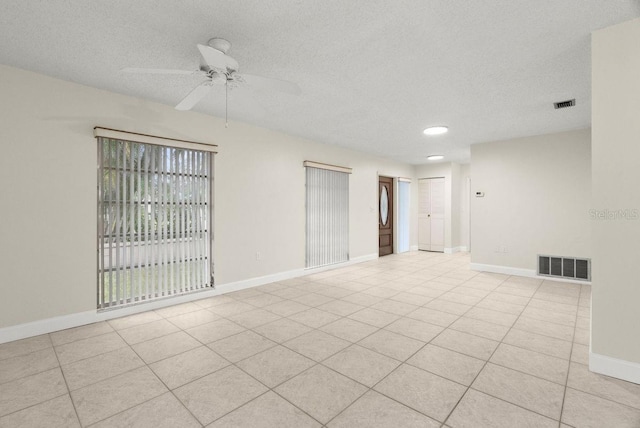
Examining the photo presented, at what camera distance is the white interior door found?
8422 mm

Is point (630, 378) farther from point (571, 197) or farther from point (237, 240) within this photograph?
point (237, 240)

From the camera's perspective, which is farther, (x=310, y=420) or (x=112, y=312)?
(x=112, y=312)

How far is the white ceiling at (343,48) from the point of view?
1.97 metres

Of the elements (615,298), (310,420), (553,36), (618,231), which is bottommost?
(310,420)

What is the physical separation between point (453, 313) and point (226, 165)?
3614 millimetres

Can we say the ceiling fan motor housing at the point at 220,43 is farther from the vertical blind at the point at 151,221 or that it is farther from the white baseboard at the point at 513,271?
the white baseboard at the point at 513,271

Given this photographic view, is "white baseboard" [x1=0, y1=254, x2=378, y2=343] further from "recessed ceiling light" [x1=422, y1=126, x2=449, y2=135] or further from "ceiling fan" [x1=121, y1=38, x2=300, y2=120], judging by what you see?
"recessed ceiling light" [x1=422, y1=126, x2=449, y2=135]

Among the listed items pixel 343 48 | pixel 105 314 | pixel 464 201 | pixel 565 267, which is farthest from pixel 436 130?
pixel 105 314

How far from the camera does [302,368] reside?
91.0 inches

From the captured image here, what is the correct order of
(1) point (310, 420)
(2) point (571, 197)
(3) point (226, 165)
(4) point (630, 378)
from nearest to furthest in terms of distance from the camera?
(1) point (310, 420) < (4) point (630, 378) < (3) point (226, 165) < (2) point (571, 197)

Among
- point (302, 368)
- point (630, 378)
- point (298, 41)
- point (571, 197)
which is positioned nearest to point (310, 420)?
point (302, 368)

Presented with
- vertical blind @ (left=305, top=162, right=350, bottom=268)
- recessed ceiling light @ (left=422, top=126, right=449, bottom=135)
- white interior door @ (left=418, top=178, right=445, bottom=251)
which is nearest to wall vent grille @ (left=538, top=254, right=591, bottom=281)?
recessed ceiling light @ (left=422, top=126, right=449, bottom=135)

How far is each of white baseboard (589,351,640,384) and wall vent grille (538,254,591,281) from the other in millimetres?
3468

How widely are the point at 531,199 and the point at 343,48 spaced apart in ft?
15.7
